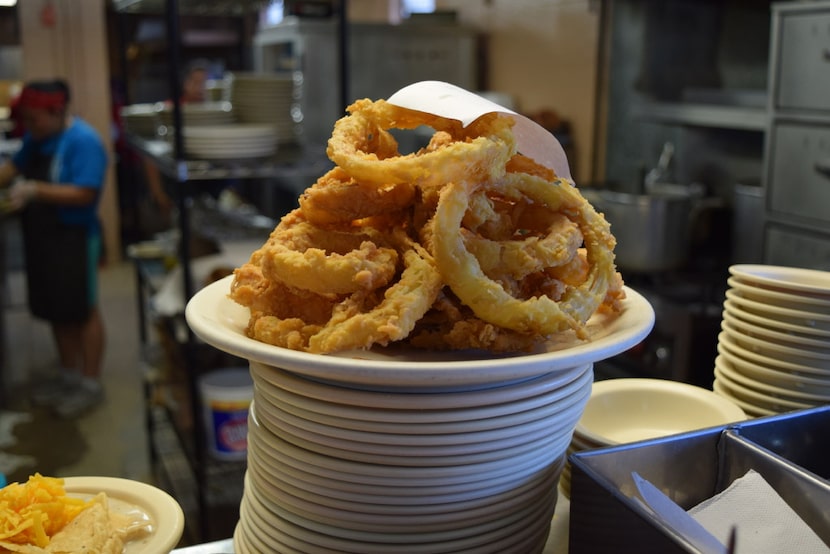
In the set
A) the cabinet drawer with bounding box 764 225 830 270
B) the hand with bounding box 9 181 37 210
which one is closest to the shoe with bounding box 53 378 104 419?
the hand with bounding box 9 181 37 210

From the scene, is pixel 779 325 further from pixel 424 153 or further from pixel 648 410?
pixel 424 153

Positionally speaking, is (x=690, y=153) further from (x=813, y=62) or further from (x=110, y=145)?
(x=110, y=145)

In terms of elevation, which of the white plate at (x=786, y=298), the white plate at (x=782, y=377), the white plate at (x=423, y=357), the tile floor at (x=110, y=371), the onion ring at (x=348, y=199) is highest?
the onion ring at (x=348, y=199)

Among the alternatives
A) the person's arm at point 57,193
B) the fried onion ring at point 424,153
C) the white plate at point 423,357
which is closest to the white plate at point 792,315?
the white plate at point 423,357

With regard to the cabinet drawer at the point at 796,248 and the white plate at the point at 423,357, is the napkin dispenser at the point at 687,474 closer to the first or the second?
the white plate at the point at 423,357

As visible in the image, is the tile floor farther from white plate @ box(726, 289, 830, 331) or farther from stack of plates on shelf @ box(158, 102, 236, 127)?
white plate @ box(726, 289, 830, 331)
